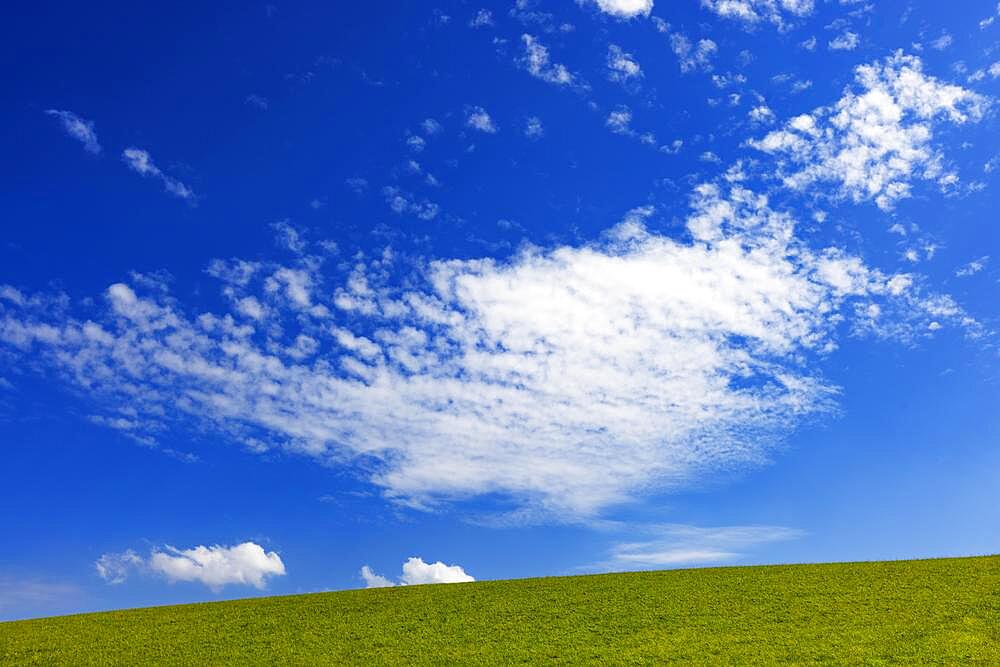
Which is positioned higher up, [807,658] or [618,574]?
[618,574]

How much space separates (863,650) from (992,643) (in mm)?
5110

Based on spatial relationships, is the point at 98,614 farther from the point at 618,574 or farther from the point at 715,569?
the point at 715,569

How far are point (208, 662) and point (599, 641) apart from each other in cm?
1665

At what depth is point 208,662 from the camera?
31828 millimetres

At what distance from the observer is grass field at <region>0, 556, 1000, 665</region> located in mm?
29891

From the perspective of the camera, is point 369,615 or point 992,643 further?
point 369,615

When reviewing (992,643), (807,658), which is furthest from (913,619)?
(807,658)

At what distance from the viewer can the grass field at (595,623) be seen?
98.1 feet

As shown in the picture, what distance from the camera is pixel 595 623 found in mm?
34344

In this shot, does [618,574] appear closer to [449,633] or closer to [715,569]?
[715,569]

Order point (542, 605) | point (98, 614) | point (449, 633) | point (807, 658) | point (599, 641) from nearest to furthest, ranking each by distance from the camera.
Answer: point (807, 658) → point (599, 641) → point (449, 633) → point (542, 605) → point (98, 614)

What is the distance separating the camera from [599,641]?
31797mm

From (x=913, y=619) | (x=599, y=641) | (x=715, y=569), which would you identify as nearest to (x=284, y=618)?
(x=599, y=641)

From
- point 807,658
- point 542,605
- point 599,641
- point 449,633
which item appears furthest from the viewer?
point 542,605
